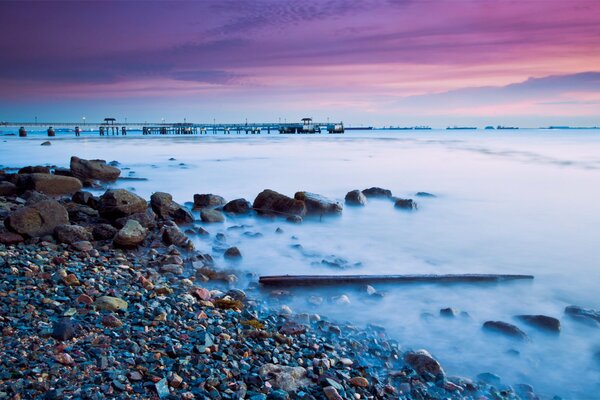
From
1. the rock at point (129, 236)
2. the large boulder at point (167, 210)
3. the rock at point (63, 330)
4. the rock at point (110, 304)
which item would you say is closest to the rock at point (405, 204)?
the large boulder at point (167, 210)

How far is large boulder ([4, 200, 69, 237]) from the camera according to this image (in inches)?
246

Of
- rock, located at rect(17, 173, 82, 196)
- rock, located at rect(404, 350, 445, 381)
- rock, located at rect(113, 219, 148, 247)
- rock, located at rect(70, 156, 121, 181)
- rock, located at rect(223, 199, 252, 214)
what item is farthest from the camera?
rock, located at rect(70, 156, 121, 181)

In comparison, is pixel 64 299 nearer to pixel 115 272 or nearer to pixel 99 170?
pixel 115 272

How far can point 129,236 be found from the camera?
21.7ft

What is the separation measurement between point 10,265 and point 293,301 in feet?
10.1

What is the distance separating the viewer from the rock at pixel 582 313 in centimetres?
511

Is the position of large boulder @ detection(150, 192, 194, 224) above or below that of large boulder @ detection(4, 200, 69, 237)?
below

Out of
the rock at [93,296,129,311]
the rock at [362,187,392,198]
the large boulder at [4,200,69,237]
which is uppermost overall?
the large boulder at [4,200,69,237]

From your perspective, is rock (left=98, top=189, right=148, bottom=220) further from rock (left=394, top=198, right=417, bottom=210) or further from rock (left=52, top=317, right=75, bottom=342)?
rock (left=394, top=198, right=417, bottom=210)

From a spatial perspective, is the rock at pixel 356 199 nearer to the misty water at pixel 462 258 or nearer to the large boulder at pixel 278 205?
the misty water at pixel 462 258

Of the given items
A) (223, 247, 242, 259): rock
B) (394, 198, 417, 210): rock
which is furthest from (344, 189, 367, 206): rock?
(223, 247, 242, 259): rock

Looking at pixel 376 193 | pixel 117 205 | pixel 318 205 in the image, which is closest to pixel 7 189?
pixel 117 205

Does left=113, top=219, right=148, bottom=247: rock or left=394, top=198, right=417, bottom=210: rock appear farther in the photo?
left=394, top=198, right=417, bottom=210: rock

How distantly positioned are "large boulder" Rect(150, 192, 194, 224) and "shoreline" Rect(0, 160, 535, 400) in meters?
3.09
